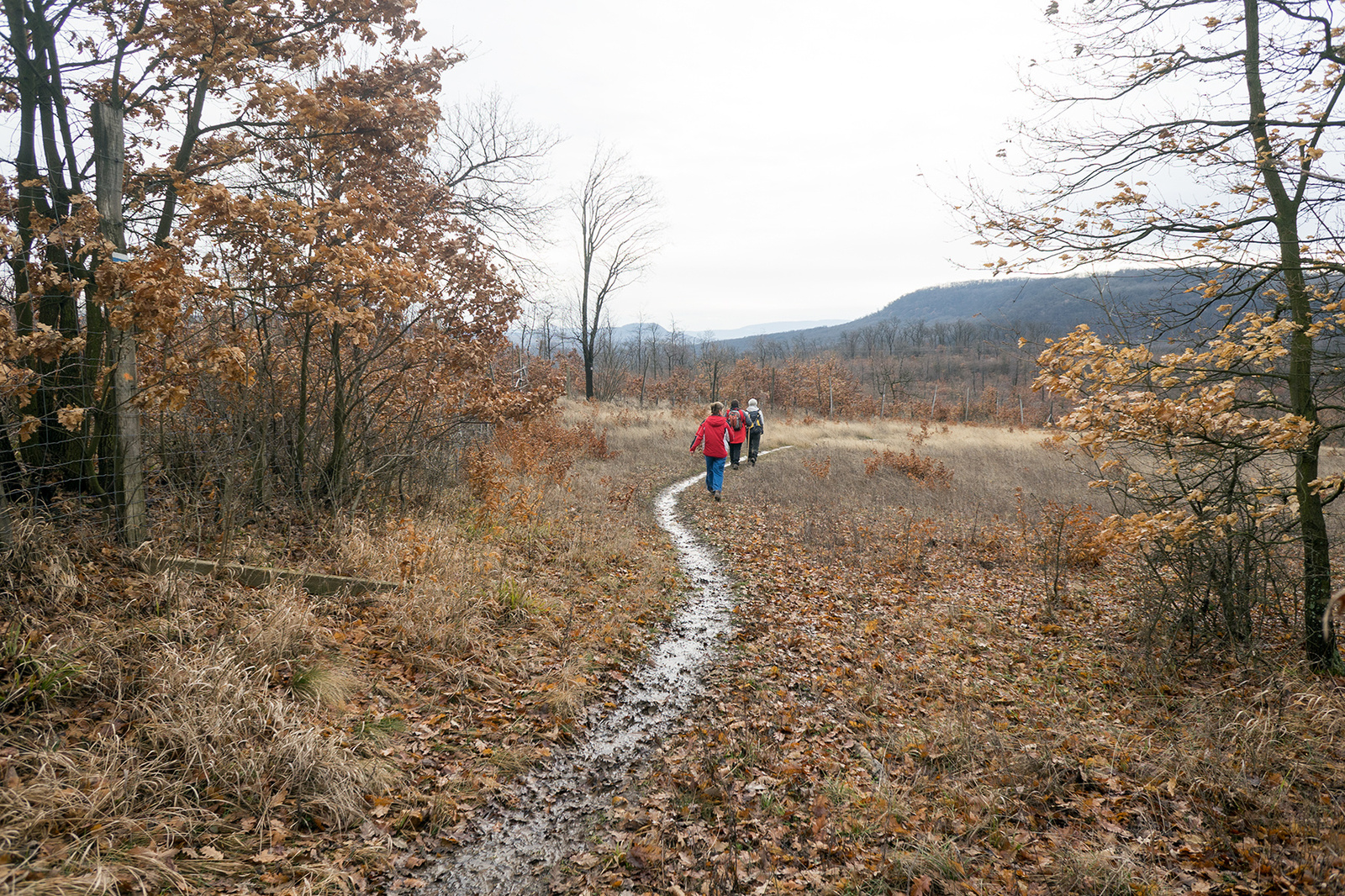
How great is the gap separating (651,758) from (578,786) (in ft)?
2.16

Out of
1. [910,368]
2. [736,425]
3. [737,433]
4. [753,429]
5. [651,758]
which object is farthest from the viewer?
[910,368]

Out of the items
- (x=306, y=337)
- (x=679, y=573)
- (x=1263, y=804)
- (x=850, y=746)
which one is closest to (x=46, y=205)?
(x=306, y=337)

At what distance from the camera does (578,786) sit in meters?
4.51

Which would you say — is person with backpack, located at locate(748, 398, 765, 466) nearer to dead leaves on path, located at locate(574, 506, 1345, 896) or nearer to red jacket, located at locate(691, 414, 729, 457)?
red jacket, located at locate(691, 414, 729, 457)

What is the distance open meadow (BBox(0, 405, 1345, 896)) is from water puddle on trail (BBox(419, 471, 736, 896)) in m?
0.16

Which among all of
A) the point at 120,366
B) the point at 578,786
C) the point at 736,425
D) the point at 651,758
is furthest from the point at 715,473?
the point at 120,366

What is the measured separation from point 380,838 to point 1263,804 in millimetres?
5840

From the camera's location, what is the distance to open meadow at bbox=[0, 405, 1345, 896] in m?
3.50

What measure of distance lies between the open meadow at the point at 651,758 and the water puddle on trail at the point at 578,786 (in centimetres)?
16

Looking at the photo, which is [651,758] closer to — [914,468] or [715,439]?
[715,439]

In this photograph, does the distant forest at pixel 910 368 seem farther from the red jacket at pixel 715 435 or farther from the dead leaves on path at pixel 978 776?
the red jacket at pixel 715 435

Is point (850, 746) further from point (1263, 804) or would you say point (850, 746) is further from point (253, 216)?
point (253, 216)

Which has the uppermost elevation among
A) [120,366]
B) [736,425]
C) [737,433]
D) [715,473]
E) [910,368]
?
[910,368]

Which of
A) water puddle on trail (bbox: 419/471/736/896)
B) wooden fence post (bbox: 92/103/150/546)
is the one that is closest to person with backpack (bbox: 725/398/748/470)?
water puddle on trail (bbox: 419/471/736/896)
